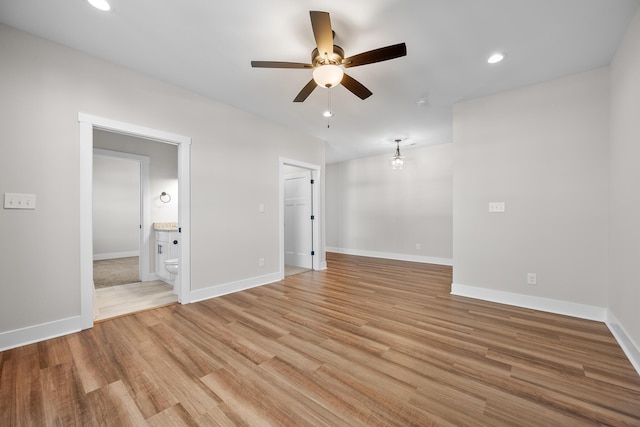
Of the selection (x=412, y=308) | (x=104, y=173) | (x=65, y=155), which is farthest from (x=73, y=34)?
(x=104, y=173)

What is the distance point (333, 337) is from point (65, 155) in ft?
9.77

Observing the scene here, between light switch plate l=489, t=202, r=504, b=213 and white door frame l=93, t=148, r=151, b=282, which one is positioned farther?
white door frame l=93, t=148, r=151, b=282

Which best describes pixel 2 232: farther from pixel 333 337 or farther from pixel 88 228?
pixel 333 337

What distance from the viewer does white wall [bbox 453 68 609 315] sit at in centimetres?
280

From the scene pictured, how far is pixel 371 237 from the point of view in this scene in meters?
6.96

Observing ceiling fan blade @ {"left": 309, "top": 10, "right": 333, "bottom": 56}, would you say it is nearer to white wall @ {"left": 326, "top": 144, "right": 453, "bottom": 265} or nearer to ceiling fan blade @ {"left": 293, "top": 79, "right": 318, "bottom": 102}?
ceiling fan blade @ {"left": 293, "top": 79, "right": 318, "bottom": 102}

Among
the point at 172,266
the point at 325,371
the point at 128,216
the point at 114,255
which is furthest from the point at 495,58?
the point at 114,255

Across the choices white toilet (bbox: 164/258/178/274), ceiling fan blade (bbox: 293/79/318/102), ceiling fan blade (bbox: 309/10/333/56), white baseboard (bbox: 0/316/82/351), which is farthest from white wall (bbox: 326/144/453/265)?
white baseboard (bbox: 0/316/82/351)

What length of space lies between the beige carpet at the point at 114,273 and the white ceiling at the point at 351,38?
3.34 metres

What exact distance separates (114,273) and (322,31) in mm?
5544

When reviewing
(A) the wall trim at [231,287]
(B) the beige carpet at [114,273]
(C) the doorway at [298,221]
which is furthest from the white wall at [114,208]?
(A) the wall trim at [231,287]

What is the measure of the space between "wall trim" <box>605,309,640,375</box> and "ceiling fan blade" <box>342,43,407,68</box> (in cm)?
279

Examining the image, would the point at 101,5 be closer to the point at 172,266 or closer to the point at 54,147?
the point at 54,147

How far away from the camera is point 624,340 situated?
2.19 metres
